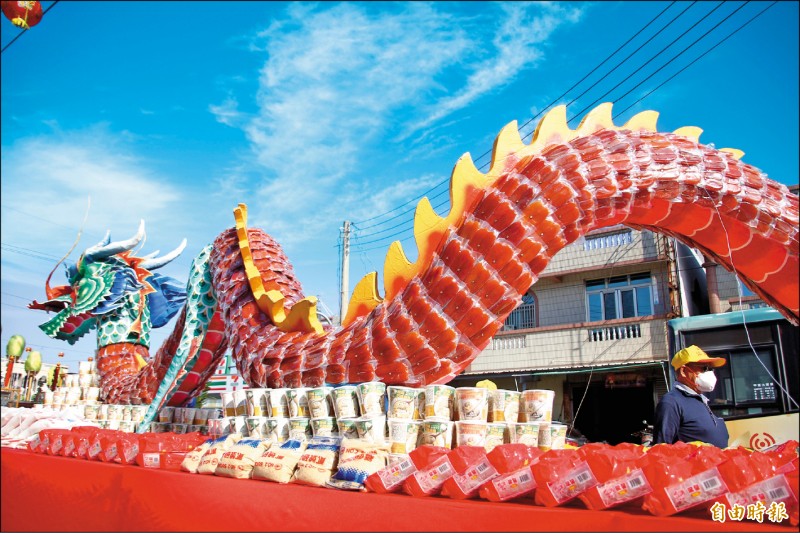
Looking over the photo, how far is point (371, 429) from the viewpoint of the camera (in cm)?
230

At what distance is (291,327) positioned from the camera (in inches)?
130

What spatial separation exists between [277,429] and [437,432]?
839 millimetres

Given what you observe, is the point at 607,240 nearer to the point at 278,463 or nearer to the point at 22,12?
the point at 22,12

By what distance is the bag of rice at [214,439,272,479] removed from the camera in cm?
225

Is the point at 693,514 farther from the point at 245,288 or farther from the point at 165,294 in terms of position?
the point at 165,294

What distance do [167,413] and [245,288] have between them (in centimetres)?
147

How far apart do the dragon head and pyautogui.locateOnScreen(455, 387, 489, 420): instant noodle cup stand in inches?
195

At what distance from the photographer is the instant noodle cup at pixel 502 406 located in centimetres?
241

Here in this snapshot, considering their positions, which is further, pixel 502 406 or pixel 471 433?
pixel 502 406

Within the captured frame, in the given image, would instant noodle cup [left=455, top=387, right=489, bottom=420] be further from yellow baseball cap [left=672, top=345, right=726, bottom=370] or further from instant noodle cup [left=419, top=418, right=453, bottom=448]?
yellow baseball cap [left=672, top=345, right=726, bottom=370]

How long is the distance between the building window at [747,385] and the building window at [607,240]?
6.54 metres

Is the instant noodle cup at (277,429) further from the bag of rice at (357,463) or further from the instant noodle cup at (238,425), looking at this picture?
the bag of rice at (357,463)

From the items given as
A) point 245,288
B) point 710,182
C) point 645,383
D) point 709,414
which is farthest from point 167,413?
point 645,383

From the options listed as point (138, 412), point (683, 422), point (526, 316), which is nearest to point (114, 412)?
point (138, 412)
